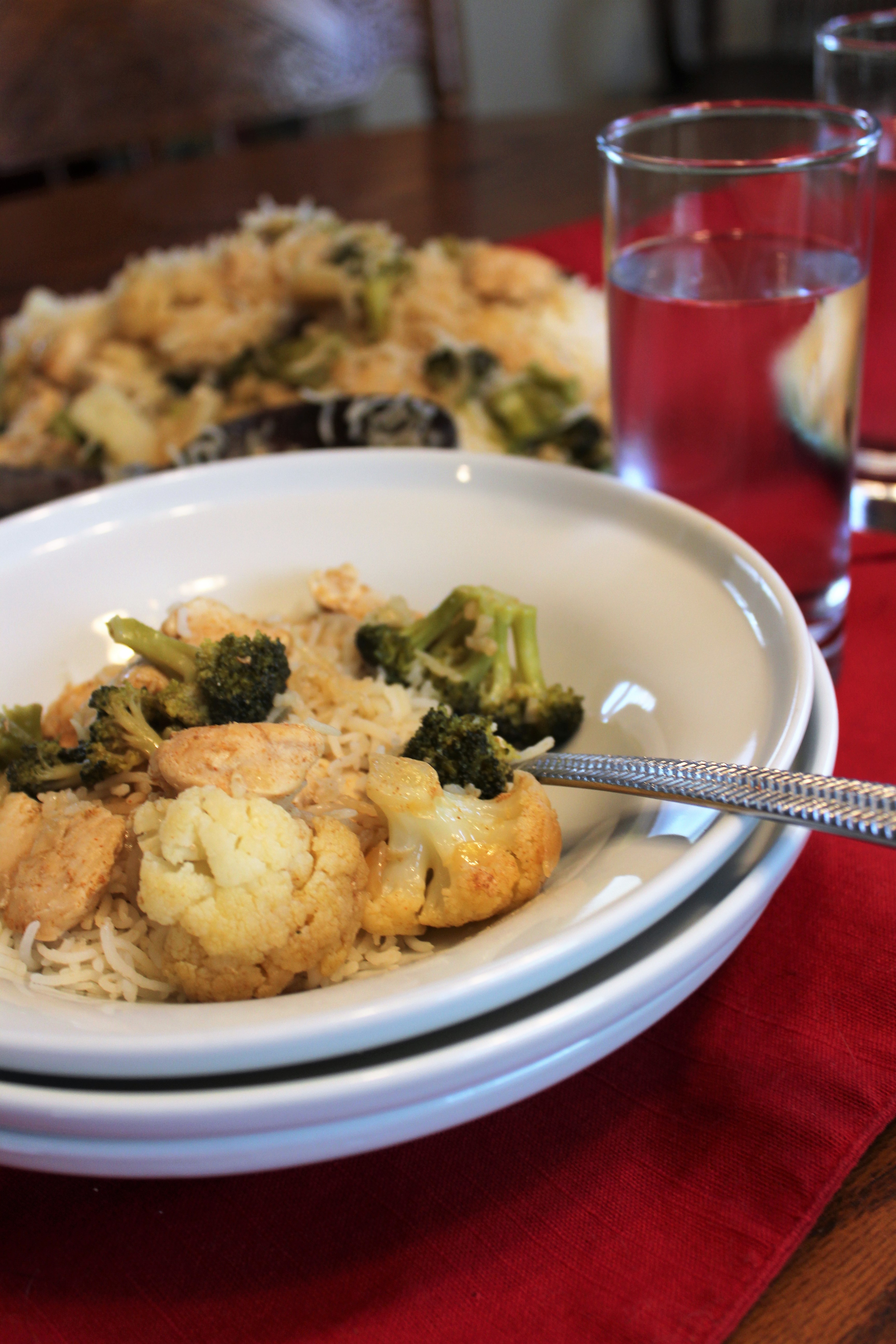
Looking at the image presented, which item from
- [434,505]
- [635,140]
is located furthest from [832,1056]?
[635,140]

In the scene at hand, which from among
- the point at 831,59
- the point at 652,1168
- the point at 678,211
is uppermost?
the point at 831,59

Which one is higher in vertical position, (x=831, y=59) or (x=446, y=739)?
(x=831, y=59)

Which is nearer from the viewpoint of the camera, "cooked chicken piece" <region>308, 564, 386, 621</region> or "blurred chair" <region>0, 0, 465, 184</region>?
"cooked chicken piece" <region>308, 564, 386, 621</region>

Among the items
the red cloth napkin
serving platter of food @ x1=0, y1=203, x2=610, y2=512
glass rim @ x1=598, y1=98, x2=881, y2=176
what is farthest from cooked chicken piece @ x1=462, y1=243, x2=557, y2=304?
the red cloth napkin

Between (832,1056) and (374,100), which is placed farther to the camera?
(374,100)

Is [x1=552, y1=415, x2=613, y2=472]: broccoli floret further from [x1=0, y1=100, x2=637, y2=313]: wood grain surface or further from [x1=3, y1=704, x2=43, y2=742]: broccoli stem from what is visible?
[x1=0, y1=100, x2=637, y2=313]: wood grain surface

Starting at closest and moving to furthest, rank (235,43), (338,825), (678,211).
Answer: (338,825)
(678,211)
(235,43)

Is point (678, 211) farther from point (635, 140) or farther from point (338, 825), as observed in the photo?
point (338, 825)

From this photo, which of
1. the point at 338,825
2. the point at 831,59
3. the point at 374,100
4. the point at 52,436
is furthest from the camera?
the point at 374,100
